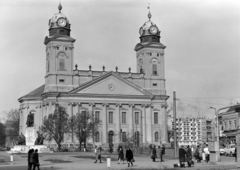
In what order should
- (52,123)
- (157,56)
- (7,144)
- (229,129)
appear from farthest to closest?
(7,144) → (157,56) → (229,129) → (52,123)

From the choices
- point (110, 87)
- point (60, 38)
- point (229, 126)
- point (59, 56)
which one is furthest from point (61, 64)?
point (229, 126)

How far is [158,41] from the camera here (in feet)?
340

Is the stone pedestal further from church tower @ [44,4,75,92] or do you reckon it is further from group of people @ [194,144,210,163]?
church tower @ [44,4,75,92]

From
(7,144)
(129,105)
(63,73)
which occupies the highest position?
(63,73)

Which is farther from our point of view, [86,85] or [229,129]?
[86,85]

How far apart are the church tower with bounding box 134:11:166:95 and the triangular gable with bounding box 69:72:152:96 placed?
3749 millimetres

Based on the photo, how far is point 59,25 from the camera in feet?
311

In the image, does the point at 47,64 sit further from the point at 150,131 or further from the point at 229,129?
the point at 229,129

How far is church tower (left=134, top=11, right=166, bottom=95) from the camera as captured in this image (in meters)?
101

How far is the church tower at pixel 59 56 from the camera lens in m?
93.2

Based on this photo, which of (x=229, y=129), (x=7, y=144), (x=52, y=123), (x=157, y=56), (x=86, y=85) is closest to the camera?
(x=52, y=123)

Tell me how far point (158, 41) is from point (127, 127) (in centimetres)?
2129

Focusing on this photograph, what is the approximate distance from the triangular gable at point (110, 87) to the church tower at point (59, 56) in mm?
3216

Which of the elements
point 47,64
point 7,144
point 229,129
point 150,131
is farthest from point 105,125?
point 7,144
